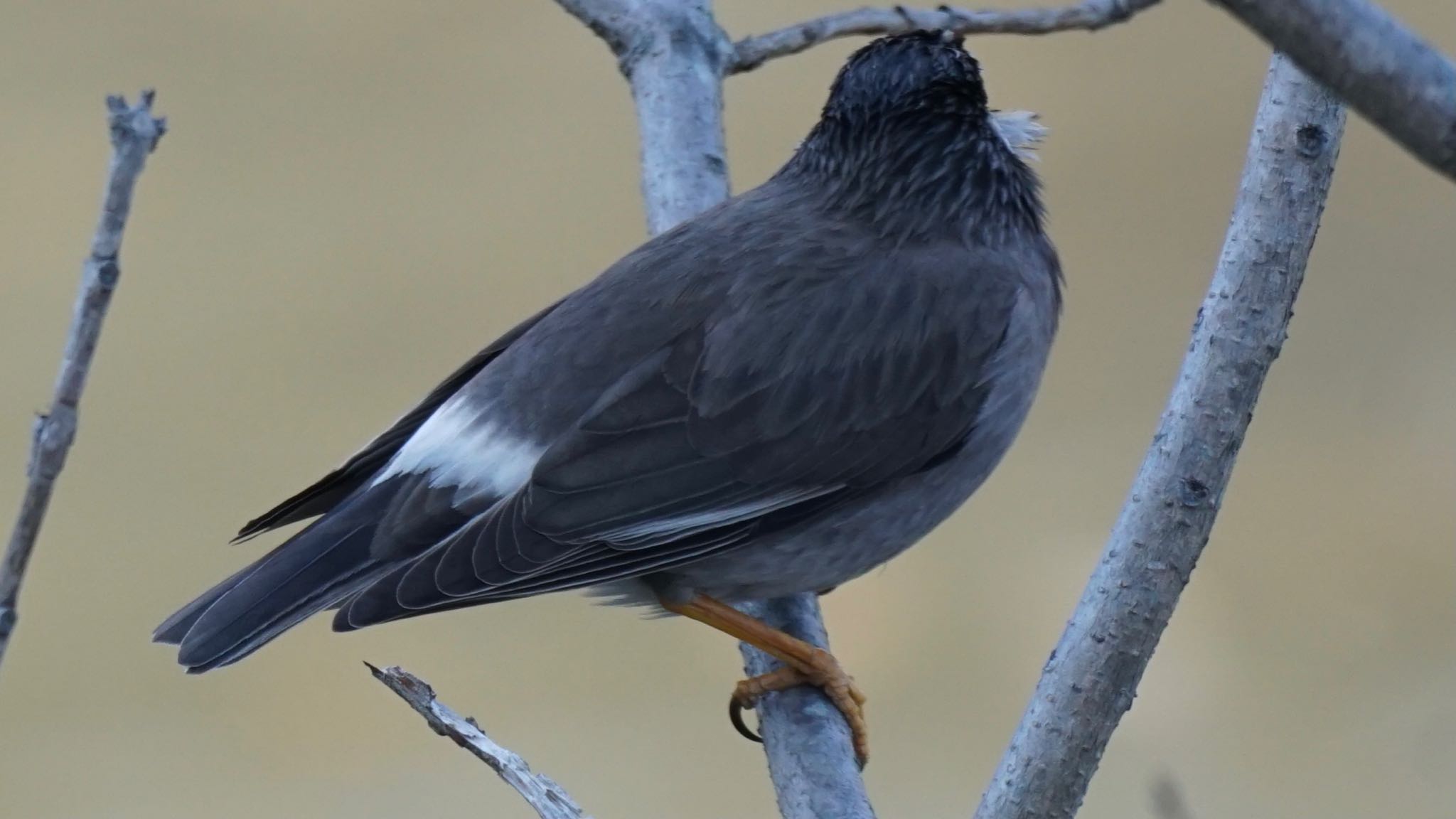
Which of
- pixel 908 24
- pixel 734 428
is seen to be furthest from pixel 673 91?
pixel 734 428

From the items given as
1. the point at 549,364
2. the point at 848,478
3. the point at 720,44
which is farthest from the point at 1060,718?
the point at 720,44

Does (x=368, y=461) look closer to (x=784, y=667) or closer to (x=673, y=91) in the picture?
(x=784, y=667)

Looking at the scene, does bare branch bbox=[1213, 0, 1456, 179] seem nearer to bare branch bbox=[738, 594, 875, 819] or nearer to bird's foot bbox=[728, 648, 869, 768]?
bare branch bbox=[738, 594, 875, 819]

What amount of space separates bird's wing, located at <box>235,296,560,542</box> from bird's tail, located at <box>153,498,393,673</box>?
17 cm

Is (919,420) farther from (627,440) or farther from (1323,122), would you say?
(1323,122)

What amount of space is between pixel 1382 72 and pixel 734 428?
1680 mm

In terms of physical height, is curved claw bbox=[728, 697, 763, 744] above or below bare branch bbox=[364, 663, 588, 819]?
above

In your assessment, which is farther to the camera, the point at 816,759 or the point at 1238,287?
the point at 816,759

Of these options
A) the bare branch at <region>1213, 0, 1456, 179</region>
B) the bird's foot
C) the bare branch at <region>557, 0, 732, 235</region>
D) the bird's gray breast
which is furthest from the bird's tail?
the bare branch at <region>1213, 0, 1456, 179</region>

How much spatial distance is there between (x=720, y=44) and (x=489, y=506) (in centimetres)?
117

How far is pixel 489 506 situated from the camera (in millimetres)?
2391

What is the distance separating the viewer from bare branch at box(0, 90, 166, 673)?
3.87ft

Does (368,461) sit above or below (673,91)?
below

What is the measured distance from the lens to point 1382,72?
0.77 meters
